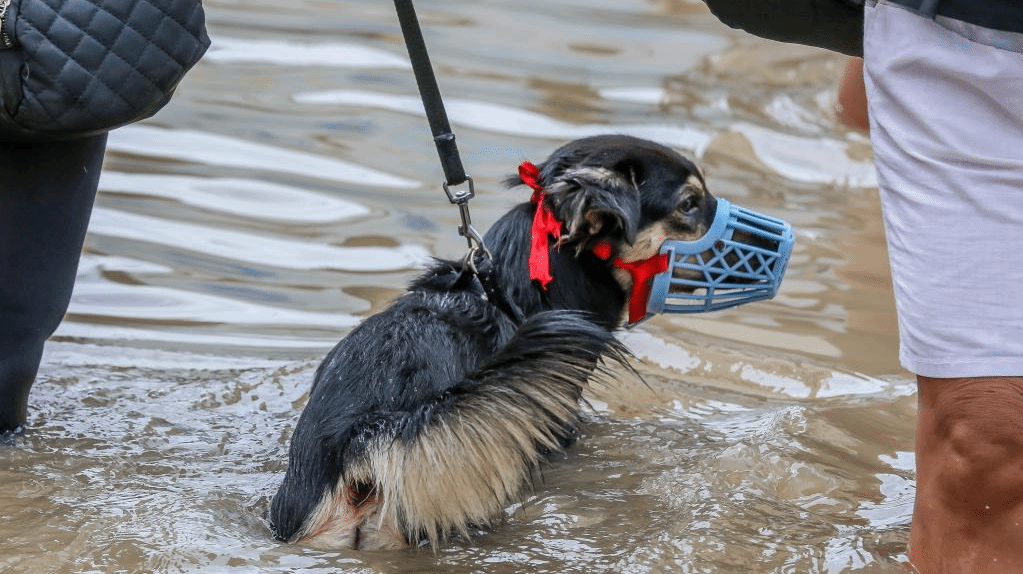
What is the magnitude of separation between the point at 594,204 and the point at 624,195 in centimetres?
13

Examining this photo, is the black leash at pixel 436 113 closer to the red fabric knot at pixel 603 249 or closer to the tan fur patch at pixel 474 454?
the red fabric knot at pixel 603 249

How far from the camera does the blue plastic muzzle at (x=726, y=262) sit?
383cm

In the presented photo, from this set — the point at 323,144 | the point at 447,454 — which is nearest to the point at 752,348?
the point at 447,454

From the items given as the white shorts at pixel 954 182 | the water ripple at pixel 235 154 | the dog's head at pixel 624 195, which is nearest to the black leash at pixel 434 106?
the dog's head at pixel 624 195

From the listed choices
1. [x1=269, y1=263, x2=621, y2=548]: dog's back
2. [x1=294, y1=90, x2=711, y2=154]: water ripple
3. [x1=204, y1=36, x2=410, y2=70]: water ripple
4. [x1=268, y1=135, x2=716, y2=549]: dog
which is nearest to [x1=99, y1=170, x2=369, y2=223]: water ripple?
[x1=294, y1=90, x2=711, y2=154]: water ripple

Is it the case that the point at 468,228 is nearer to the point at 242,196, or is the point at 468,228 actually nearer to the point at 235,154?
the point at 242,196

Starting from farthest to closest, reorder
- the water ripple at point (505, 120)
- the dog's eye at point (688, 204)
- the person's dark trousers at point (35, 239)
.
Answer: the water ripple at point (505, 120) → the dog's eye at point (688, 204) → the person's dark trousers at point (35, 239)

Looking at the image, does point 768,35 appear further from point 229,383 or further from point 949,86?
point 229,383

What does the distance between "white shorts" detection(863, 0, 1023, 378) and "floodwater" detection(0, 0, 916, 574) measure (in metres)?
0.76

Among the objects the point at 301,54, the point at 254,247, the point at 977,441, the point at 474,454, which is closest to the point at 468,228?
the point at 474,454

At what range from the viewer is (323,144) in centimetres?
733

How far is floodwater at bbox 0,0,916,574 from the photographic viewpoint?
10.8ft

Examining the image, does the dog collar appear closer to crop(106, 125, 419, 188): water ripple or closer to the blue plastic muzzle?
the blue plastic muzzle

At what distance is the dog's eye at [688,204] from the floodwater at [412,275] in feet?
2.56
